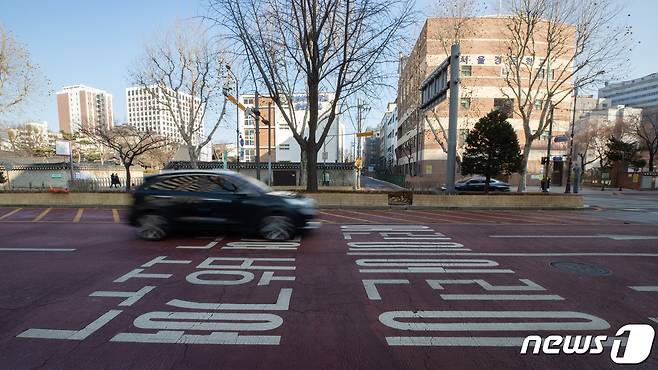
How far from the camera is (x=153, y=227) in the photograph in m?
7.25

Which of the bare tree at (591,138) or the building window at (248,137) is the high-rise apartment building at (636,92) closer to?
the bare tree at (591,138)

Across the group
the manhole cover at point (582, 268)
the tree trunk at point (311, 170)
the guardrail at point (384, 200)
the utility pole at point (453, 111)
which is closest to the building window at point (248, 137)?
the guardrail at point (384, 200)

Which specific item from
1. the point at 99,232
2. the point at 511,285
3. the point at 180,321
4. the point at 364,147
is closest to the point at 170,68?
the point at 99,232

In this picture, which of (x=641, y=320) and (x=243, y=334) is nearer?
(x=243, y=334)

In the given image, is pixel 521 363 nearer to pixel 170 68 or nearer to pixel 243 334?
pixel 243 334

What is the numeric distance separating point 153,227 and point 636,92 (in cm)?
15605

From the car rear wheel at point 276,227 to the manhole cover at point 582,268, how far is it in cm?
582

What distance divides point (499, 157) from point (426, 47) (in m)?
21.7

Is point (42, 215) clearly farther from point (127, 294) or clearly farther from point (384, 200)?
point (384, 200)

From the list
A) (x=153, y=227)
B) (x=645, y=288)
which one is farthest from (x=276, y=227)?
(x=645, y=288)

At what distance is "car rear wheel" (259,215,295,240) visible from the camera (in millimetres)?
7203

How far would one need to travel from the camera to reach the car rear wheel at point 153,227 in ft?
23.7

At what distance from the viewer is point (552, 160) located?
37219mm

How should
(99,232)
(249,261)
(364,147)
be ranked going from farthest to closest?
(364,147), (99,232), (249,261)
